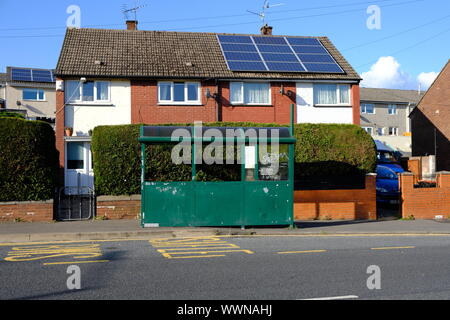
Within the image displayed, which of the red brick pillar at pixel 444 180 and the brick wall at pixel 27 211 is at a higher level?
the red brick pillar at pixel 444 180

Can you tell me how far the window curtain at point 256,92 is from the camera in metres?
22.8

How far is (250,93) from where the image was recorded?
74.9 feet

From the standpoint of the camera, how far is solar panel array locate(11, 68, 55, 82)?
127 ft

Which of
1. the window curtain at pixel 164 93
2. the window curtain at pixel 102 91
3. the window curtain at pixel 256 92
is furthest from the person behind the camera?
the window curtain at pixel 256 92

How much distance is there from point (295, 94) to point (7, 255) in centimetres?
1663

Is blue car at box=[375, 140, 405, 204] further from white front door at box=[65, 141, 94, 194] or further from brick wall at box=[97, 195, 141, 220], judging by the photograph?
white front door at box=[65, 141, 94, 194]

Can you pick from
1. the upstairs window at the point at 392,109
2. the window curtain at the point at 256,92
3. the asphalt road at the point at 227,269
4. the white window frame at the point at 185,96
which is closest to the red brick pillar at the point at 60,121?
the white window frame at the point at 185,96

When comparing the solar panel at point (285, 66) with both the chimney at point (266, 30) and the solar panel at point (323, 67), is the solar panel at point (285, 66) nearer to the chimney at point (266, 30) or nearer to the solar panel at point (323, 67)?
the solar panel at point (323, 67)

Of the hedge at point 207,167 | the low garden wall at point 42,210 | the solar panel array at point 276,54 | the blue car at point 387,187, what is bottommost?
the low garden wall at point 42,210

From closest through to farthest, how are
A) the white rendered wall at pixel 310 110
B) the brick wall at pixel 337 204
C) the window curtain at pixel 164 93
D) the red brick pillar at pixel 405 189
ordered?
1. the brick wall at pixel 337 204
2. the red brick pillar at pixel 405 189
3. the window curtain at pixel 164 93
4. the white rendered wall at pixel 310 110

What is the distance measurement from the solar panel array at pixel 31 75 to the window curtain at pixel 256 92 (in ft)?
76.3

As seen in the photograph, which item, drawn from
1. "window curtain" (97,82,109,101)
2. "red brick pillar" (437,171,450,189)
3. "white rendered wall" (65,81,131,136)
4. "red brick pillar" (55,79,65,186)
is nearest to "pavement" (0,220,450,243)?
"red brick pillar" (437,171,450,189)
